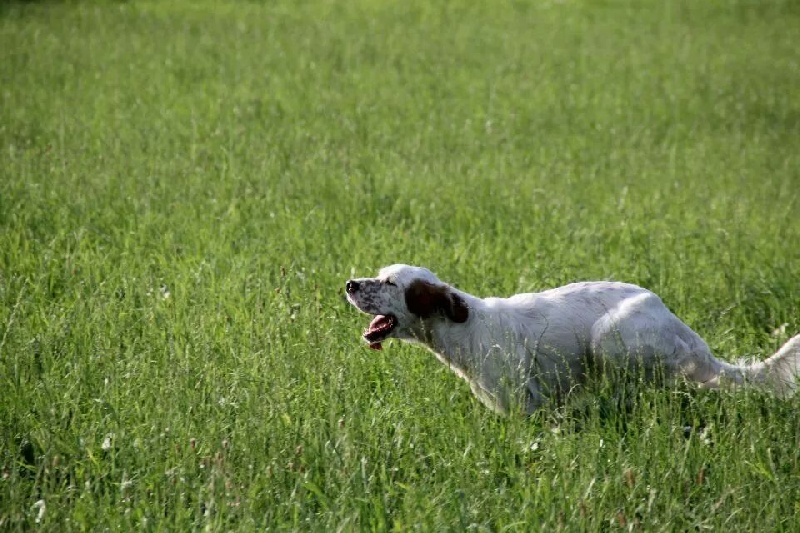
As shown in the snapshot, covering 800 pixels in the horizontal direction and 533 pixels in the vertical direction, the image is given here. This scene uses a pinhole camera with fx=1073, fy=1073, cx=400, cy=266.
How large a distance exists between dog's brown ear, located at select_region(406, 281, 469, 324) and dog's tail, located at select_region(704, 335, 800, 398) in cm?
128

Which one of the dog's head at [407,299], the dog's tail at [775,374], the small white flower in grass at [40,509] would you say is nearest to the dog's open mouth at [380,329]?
the dog's head at [407,299]

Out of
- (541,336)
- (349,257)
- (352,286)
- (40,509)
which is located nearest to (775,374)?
(541,336)

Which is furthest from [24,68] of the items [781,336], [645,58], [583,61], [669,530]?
[669,530]

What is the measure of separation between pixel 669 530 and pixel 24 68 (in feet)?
38.2

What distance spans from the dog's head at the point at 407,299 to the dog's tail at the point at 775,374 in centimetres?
133

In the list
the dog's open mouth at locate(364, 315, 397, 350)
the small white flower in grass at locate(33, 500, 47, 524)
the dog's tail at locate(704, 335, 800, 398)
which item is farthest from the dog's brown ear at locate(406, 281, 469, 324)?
the small white flower in grass at locate(33, 500, 47, 524)

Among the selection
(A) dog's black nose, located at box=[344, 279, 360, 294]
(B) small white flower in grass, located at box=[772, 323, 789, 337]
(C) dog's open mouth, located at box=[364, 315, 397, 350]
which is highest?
(A) dog's black nose, located at box=[344, 279, 360, 294]

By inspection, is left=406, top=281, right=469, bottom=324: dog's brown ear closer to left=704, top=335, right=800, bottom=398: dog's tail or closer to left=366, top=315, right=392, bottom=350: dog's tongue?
left=366, top=315, right=392, bottom=350: dog's tongue

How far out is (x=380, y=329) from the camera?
531 centimetres

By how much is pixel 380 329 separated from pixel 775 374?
194 cm

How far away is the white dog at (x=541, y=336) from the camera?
5199mm

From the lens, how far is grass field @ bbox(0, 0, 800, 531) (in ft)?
13.9

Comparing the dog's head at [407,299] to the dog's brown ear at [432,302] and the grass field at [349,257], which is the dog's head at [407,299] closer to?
the dog's brown ear at [432,302]

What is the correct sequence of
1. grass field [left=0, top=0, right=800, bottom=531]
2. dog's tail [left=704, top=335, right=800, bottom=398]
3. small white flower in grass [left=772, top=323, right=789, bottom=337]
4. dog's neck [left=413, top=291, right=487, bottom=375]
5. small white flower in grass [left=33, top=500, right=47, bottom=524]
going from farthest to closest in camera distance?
small white flower in grass [left=772, top=323, right=789, bottom=337], dog's neck [left=413, top=291, right=487, bottom=375], dog's tail [left=704, top=335, right=800, bottom=398], grass field [left=0, top=0, right=800, bottom=531], small white flower in grass [left=33, top=500, right=47, bottom=524]
